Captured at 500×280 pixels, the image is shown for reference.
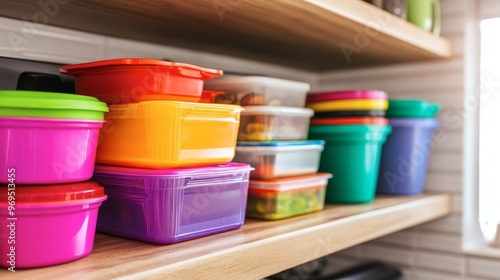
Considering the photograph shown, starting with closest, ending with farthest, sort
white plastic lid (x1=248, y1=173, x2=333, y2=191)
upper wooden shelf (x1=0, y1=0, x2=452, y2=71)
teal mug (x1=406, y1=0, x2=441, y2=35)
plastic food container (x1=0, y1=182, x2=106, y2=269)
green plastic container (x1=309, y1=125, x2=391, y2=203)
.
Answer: plastic food container (x1=0, y1=182, x2=106, y2=269) < upper wooden shelf (x1=0, y1=0, x2=452, y2=71) < white plastic lid (x1=248, y1=173, x2=333, y2=191) < green plastic container (x1=309, y1=125, x2=391, y2=203) < teal mug (x1=406, y1=0, x2=441, y2=35)

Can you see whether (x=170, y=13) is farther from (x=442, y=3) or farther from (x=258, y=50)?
(x=442, y=3)

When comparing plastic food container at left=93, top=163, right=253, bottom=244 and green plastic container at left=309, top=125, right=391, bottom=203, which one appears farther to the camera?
green plastic container at left=309, top=125, right=391, bottom=203

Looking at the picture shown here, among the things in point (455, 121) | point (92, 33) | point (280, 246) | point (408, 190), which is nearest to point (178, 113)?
point (280, 246)

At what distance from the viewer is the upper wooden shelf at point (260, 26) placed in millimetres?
883

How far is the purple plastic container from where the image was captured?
4.71ft

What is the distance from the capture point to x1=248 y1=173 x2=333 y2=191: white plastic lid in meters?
0.99

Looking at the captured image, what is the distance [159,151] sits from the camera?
764mm

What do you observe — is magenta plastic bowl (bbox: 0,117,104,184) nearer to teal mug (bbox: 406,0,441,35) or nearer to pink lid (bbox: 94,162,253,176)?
pink lid (bbox: 94,162,253,176)

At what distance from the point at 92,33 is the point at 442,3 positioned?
1090 mm

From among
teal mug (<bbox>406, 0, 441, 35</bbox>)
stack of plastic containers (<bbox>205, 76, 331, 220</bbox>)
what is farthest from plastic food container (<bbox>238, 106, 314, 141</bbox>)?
teal mug (<bbox>406, 0, 441, 35</bbox>)

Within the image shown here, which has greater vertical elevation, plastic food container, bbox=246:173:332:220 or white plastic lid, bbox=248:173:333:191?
white plastic lid, bbox=248:173:333:191

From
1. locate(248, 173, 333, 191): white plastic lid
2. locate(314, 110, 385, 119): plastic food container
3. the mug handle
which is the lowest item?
locate(248, 173, 333, 191): white plastic lid

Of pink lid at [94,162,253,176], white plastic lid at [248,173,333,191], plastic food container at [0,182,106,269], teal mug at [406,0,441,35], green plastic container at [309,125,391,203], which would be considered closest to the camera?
plastic food container at [0,182,106,269]

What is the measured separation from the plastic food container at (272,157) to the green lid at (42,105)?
403 millimetres
